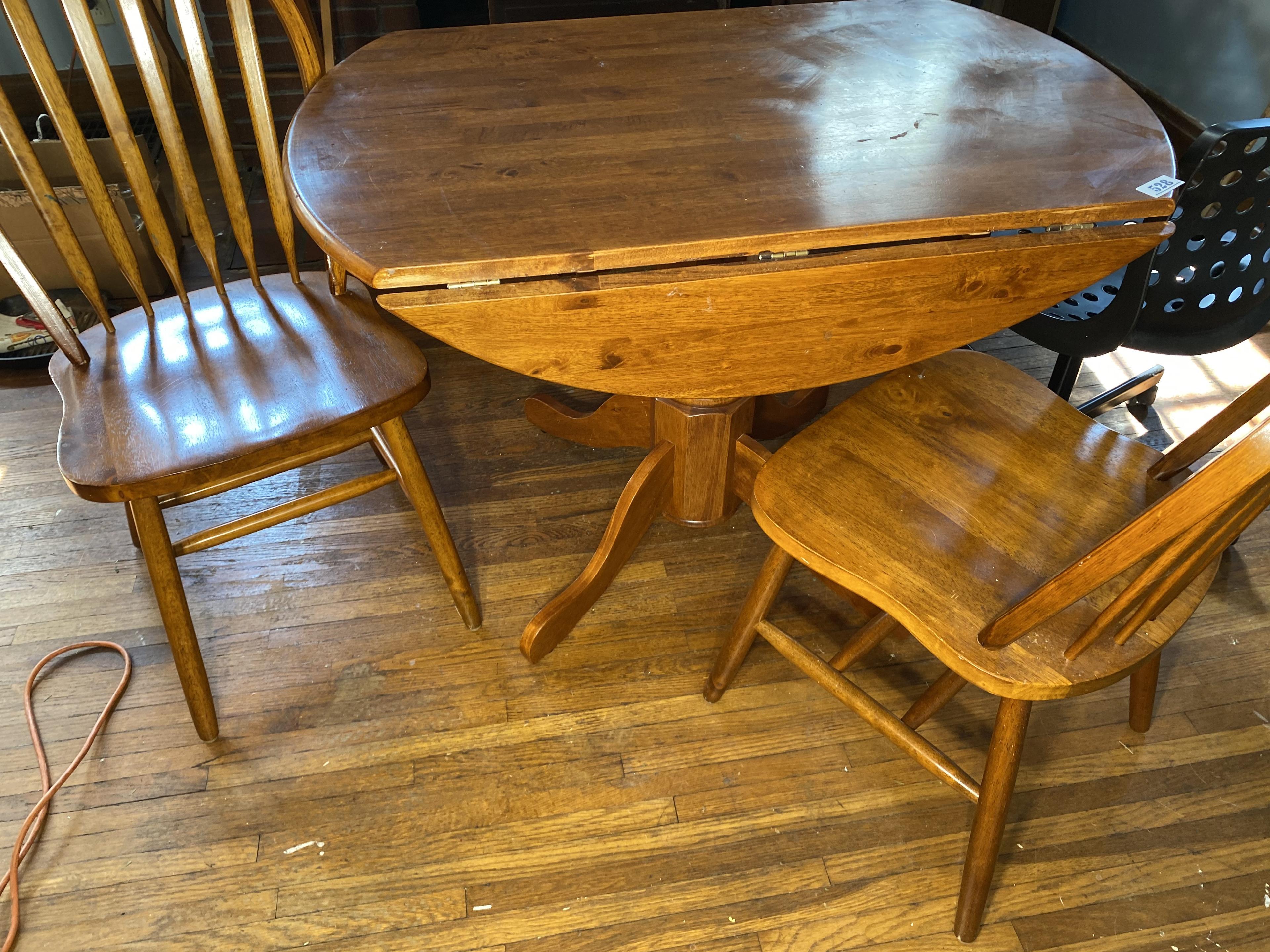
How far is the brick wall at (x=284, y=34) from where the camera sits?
2.51 meters

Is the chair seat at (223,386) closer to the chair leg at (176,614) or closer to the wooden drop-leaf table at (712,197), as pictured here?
the chair leg at (176,614)

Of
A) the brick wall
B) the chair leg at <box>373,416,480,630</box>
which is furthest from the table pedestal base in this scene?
the brick wall

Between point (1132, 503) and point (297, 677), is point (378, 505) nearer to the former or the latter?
point (297, 677)

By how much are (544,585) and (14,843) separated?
2.72 feet

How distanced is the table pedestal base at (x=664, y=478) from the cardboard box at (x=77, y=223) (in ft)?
3.76

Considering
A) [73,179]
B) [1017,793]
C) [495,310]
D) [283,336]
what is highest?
[495,310]

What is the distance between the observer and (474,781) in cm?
134

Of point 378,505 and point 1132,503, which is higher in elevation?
point 1132,503

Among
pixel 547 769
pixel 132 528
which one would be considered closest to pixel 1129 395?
pixel 547 769

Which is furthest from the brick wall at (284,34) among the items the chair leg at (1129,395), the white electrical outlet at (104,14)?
the chair leg at (1129,395)

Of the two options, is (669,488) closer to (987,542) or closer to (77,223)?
(987,542)

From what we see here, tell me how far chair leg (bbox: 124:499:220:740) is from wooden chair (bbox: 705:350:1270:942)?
0.77 meters

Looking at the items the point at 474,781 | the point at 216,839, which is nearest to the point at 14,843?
the point at 216,839

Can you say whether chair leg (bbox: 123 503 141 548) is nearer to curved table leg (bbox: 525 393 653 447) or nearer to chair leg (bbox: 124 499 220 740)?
chair leg (bbox: 124 499 220 740)
